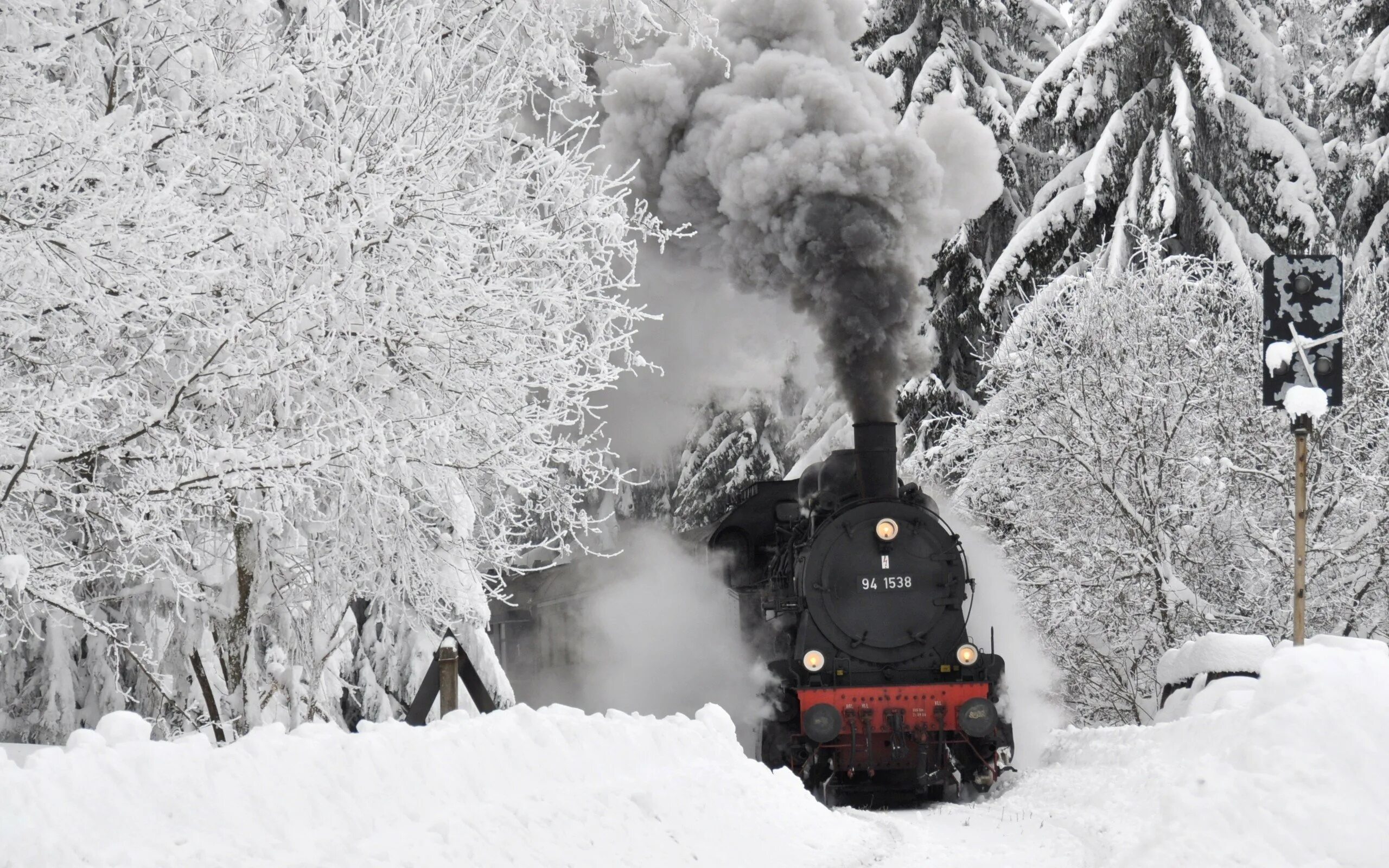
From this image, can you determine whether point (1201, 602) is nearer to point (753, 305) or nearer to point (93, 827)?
point (753, 305)

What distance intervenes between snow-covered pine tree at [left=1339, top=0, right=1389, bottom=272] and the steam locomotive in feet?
36.0

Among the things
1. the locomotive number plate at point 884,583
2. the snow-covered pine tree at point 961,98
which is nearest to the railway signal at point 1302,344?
the locomotive number plate at point 884,583

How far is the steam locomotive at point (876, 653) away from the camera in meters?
10.8

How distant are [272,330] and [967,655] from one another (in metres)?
7.20

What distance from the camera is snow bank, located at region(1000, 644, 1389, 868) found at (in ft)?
17.9

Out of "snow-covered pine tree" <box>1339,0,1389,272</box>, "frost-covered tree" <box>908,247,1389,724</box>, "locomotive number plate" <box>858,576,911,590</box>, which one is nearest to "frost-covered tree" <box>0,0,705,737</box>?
"locomotive number plate" <box>858,576,911,590</box>

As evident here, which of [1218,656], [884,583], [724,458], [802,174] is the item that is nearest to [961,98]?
[724,458]

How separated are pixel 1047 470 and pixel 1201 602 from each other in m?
2.56

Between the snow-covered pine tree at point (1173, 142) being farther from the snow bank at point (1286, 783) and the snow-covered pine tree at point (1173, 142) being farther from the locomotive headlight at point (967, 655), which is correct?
the snow bank at point (1286, 783)

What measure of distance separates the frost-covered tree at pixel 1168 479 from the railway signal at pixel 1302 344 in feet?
16.7

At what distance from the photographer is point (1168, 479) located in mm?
14602

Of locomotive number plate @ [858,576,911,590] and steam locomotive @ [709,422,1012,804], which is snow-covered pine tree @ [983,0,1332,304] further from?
locomotive number plate @ [858,576,911,590]

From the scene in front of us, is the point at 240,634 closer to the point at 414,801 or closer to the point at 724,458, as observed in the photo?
the point at 414,801

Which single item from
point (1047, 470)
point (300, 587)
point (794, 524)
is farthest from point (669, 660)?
point (300, 587)
